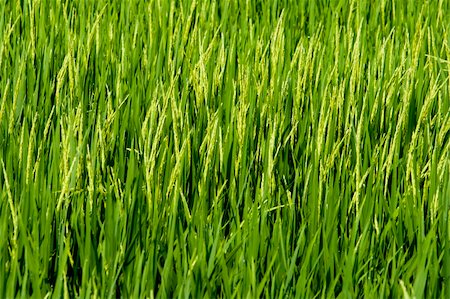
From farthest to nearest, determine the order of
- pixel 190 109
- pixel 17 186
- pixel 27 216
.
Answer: pixel 190 109
pixel 17 186
pixel 27 216

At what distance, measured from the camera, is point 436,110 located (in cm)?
272

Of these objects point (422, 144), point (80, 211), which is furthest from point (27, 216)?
point (422, 144)

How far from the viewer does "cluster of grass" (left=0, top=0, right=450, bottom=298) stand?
174 cm

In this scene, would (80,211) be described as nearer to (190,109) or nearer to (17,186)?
(17,186)

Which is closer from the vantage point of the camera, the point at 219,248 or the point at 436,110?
the point at 219,248

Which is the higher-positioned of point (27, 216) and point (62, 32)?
point (62, 32)

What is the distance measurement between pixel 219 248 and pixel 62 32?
1586 millimetres

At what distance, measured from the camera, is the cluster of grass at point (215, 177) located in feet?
5.72

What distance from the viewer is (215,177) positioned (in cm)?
212

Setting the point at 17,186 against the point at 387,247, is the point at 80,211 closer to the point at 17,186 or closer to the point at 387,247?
the point at 17,186

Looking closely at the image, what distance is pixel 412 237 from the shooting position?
1902 millimetres

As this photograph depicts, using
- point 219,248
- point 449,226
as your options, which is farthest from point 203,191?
point 449,226

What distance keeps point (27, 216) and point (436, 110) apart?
1335mm

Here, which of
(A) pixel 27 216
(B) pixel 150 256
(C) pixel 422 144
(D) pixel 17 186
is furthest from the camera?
(C) pixel 422 144
